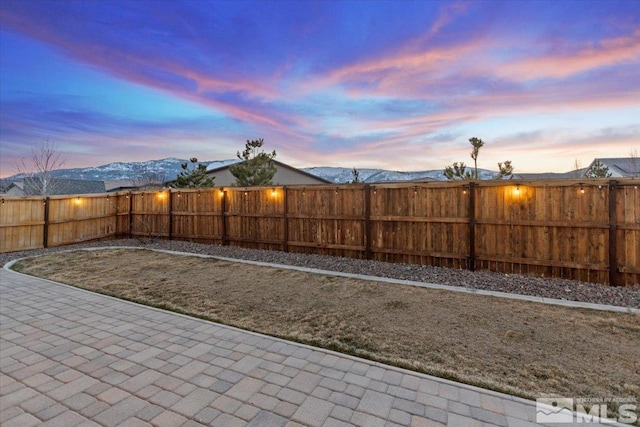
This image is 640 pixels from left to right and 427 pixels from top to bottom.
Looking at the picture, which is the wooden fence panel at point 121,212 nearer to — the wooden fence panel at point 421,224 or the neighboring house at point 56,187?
the neighboring house at point 56,187

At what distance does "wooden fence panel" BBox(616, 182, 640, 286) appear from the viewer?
17.1 ft

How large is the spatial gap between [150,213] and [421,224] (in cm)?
992

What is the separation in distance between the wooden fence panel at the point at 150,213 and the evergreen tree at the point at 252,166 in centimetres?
531

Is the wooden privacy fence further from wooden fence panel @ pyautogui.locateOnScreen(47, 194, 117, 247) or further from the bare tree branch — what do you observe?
the bare tree branch

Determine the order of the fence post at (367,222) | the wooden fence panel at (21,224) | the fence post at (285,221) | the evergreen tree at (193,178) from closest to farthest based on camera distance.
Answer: the fence post at (367,222) → the fence post at (285,221) → the wooden fence panel at (21,224) → the evergreen tree at (193,178)

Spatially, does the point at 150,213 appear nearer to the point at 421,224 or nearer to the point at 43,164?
the point at 421,224

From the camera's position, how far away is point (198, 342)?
3.25m

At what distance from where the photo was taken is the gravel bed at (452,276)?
4895mm

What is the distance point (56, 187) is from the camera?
2308 centimetres

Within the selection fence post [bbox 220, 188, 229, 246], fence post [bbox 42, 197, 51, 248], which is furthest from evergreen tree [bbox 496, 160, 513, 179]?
fence post [bbox 42, 197, 51, 248]

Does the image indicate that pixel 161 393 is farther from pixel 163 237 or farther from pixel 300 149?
pixel 300 149

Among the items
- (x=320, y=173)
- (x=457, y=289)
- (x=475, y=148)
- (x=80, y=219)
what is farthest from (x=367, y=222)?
(x=320, y=173)

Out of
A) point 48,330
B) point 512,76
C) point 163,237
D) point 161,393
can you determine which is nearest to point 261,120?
point 163,237

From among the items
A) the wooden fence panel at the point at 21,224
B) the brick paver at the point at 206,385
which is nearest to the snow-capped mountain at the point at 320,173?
the wooden fence panel at the point at 21,224
